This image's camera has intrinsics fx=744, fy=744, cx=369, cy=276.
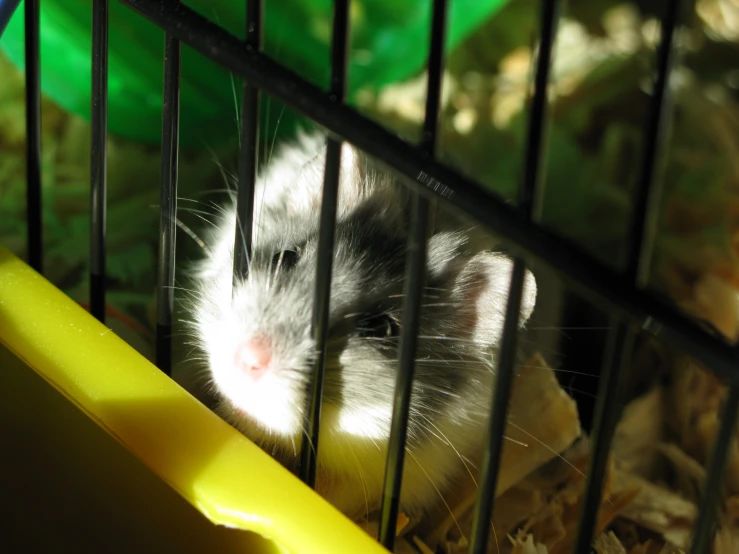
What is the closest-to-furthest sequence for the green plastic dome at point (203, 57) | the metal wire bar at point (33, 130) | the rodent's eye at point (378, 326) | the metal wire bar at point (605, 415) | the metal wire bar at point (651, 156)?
the metal wire bar at point (651, 156)
the metal wire bar at point (605, 415)
the metal wire bar at point (33, 130)
the rodent's eye at point (378, 326)
the green plastic dome at point (203, 57)

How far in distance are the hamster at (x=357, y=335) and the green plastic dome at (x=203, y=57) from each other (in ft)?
1.60

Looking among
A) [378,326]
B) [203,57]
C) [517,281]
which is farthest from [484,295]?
[203,57]

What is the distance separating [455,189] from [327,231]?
0.54ft

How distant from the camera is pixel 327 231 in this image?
765 millimetres

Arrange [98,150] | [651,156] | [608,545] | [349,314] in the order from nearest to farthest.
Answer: [651,156] < [98,150] < [349,314] < [608,545]

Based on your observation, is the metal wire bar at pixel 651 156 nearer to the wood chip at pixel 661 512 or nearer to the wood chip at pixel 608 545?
the wood chip at pixel 608 545

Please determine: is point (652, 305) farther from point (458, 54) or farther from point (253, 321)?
point (458, 54)

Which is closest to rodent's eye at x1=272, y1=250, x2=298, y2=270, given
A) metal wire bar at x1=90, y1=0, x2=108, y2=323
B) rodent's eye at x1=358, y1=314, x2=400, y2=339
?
rodent's eye at x1=358, y1=314, x2=400, y2=339

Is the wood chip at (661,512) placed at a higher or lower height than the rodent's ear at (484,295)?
lower

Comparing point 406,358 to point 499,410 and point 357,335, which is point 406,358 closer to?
point 499,410

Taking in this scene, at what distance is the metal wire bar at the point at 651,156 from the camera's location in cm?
54

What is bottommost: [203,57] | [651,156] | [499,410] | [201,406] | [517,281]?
[201,406]

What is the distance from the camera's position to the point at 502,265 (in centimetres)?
119

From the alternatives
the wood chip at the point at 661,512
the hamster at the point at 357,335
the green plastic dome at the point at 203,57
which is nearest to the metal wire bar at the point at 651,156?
the hamster at the point at 357,335
